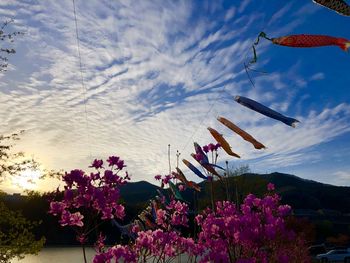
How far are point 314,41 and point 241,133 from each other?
3871 mm

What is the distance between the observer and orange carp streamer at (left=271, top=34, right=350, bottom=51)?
436cm

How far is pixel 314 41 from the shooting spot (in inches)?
177

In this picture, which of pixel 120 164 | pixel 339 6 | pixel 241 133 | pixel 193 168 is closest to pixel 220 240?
pixel 120 164

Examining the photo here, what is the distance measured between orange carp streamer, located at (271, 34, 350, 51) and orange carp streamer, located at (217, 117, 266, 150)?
3.31m

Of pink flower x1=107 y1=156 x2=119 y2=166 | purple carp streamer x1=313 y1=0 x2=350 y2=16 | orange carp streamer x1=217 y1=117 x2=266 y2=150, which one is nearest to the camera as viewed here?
purple carp streamer x1=313 y1=0 x2=350 y2=16

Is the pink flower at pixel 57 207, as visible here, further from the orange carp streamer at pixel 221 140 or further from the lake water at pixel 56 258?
the lake water at pixel 56 258

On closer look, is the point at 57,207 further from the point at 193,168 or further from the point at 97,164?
the point at 193,168

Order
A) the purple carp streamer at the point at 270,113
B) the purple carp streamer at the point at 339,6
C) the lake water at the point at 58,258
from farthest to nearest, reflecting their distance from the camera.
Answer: the lake water at the point at 58,258 < the purple carp streamer at the point at 270,113 < the purple carp streamer at the point at 339,6

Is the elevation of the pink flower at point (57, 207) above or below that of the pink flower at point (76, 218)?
above

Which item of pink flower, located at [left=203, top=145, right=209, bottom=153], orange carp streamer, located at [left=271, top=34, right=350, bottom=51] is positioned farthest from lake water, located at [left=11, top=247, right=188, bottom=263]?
orange carp streamer, located at [left=271, top=34, right=350, bottom=51]

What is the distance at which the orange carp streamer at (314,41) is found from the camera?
4.36 meters

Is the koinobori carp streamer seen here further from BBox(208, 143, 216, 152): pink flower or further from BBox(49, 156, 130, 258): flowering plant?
BBox(49, 156, 130, 258): flowering plant

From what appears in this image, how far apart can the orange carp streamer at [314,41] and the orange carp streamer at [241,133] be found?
3.31m

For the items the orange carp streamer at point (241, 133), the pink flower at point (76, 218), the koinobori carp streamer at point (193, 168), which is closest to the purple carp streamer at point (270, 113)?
the orange carp streamer at point (241, 133)
